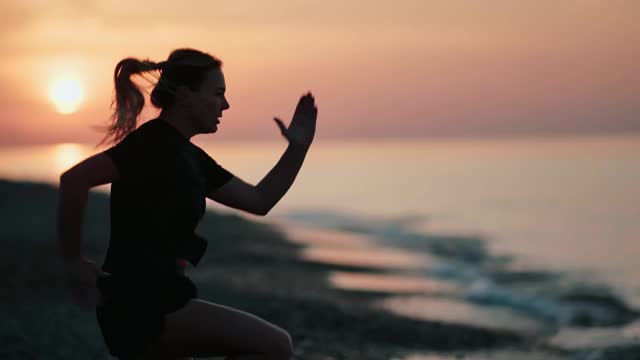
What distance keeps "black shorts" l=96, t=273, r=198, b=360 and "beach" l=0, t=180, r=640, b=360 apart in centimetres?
450

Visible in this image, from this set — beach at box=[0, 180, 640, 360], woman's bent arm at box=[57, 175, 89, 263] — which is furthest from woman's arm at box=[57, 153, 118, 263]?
beach at box=[0, 180, 640, 360]

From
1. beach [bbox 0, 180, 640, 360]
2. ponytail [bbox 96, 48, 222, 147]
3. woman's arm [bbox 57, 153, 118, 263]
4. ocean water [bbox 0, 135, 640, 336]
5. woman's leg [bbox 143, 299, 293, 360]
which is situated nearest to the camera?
woman's arm [bbox 57, 153, 118, 263]

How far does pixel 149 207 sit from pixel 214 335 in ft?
1.84

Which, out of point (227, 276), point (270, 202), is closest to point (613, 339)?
point (227, 276)

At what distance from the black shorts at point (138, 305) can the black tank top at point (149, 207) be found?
48 mm

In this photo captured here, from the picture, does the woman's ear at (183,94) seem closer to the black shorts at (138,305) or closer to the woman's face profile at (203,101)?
the woman's face profile at (203,101)

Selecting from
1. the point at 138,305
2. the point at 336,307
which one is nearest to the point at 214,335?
the point at 138,305

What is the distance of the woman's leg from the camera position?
4.04 meters

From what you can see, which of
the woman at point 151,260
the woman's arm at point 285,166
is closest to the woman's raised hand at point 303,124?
the woman's arm at point 285,166

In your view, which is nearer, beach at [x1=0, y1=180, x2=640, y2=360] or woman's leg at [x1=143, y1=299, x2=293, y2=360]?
woman's leg at [x1=143, y1=299, x2=293, y2=360]

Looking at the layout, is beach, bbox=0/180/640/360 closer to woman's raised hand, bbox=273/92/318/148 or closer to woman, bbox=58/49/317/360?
woman's raised hand, bbox=273/92/318/148

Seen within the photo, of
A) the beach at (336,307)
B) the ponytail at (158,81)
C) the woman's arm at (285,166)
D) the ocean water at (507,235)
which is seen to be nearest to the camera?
the ponytail at (158,81)

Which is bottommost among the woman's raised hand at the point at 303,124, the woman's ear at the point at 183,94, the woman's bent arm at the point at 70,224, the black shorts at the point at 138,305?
the black shorts at the point at 138,305

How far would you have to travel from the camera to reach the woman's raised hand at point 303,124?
15.2 ft
